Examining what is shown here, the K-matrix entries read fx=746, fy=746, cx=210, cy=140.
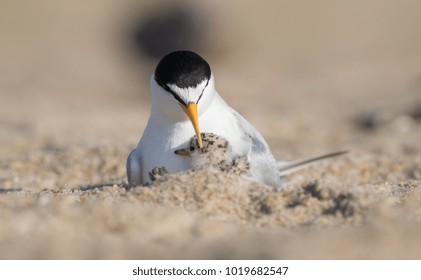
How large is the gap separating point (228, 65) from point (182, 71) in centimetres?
1051

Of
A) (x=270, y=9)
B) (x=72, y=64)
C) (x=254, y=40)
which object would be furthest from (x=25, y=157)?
(x=270, y=9)

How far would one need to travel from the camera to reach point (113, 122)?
8.66 meters

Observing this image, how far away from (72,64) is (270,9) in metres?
5.00

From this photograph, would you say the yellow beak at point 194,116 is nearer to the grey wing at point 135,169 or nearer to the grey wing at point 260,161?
the grey wing at point 260,161

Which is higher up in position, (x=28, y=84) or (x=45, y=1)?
(x=45, y=1)

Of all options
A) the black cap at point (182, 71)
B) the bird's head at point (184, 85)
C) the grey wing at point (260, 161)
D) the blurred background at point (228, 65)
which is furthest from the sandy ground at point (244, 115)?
the black cap at point (182, 71)

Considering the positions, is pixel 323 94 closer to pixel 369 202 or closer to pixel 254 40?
pixel 254 40

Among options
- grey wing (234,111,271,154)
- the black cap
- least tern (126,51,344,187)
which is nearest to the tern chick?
least tern (126,51,344,187)

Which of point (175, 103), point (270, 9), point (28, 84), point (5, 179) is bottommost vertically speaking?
point (175, 103)

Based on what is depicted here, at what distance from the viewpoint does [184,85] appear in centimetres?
373

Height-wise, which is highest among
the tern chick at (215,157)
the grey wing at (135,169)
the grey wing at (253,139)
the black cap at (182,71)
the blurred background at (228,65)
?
the blurred background at (228,65)

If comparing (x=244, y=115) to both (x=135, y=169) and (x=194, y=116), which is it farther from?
(x=194, y=116)

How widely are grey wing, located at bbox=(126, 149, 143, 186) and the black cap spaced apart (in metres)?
0.43

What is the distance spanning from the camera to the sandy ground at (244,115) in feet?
8.87
